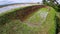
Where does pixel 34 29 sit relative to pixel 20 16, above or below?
below

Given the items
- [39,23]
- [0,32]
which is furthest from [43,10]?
[0,32]

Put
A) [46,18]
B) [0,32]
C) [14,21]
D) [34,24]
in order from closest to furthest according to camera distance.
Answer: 1. [0,32]
2. [14,21]
3. [34,24]
4. [46,18]

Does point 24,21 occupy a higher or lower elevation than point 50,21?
higher

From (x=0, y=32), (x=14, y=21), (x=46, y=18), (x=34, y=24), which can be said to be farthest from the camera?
(x=46, y=18)

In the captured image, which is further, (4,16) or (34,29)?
(34,29)

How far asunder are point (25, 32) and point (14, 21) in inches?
8.0

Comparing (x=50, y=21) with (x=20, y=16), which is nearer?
(x=20, y=16)

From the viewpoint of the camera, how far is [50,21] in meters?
2.73

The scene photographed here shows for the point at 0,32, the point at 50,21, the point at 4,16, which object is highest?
the point at 4,16

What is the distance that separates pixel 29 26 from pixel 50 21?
0.57 m

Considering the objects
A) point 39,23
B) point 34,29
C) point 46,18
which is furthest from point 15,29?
point 46,18

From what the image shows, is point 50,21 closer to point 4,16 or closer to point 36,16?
point 36,16

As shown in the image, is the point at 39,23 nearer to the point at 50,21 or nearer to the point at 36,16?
the point at 36,16

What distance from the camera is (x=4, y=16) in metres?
2.07
